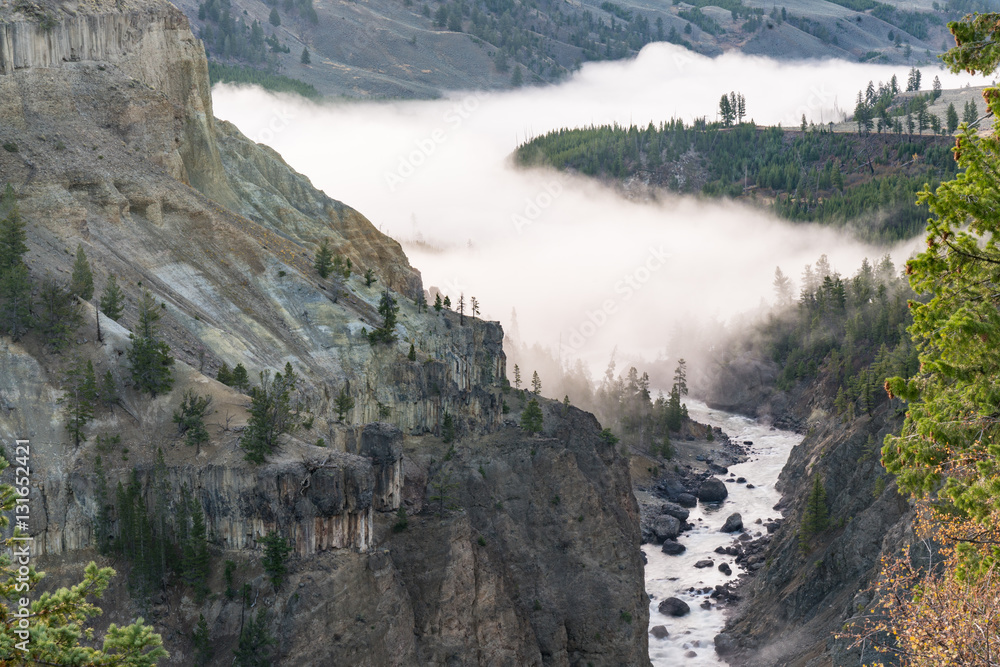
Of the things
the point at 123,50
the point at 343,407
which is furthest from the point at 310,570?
the point at 123,50

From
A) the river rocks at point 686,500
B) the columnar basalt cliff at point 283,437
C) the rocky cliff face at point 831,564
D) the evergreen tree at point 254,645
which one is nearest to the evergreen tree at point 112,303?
the columnar basalt cliff at point 283,437

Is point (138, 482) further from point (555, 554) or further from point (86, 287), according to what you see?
point (555, 554)

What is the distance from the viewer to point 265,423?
6731cm

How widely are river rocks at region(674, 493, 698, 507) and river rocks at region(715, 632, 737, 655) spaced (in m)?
48.4

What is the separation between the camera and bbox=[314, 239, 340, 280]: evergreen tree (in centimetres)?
10219

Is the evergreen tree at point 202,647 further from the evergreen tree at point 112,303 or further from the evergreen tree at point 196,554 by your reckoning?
the evergreen tree at point 112,303

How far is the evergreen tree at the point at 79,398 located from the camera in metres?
66.0

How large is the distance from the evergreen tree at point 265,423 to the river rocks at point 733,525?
8741cm

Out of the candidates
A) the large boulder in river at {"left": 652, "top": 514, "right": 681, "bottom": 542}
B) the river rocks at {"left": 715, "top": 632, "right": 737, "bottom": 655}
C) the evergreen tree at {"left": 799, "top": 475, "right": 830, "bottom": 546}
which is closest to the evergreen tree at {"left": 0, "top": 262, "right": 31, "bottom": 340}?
the river rocks at {"left": 715, "top": 632, "right": 737, "bottom": 655}

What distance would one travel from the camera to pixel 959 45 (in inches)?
1093

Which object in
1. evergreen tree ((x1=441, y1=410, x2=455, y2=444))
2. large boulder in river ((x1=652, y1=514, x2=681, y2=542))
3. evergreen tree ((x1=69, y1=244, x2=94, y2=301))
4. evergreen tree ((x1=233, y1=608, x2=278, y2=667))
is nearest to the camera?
evergreen tree ((x1=233, y1=608, x2=278, y2=667))

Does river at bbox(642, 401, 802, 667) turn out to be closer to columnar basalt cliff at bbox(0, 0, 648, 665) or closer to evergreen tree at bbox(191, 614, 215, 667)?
columnar basalt cliff at bbox(0, 0, 648, 665)

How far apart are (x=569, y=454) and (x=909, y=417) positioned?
67.2 m

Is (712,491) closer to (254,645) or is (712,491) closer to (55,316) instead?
(254,645)
